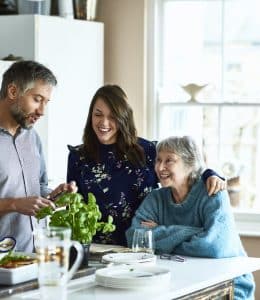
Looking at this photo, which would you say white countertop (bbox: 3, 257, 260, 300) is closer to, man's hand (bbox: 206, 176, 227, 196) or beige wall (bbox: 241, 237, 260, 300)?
man's hand (bbox: 206, 176, 227, 196)

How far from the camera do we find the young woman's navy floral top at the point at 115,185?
12.9 feet

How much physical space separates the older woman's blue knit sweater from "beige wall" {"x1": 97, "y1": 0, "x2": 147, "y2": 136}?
1988 millimetres

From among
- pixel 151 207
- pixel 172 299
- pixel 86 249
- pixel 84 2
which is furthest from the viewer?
pixel 84 2

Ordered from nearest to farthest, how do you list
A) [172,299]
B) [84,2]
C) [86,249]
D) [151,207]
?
1. [172,299]
2. [86,249]
3. [151,207]
4. [84,2]

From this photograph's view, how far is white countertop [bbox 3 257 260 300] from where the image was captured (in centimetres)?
286

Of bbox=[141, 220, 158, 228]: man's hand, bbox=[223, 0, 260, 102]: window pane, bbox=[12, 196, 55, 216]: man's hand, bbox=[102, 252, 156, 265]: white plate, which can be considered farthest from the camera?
bbox=[223, 0, 260, 102]: window pane

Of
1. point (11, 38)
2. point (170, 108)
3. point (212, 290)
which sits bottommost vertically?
point (212, 290)

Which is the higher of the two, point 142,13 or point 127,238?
point 142,13

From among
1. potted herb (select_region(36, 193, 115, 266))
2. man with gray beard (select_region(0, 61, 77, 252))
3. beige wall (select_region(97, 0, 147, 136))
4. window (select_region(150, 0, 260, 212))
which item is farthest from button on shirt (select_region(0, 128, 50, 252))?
window (select_region(150, 0, 260, 212))

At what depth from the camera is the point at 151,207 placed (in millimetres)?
3807

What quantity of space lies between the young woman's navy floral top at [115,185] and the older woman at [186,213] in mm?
128

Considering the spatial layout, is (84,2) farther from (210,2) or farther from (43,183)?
(43,183)

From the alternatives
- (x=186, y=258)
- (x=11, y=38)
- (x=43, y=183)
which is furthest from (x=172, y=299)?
(x=11, y=38)

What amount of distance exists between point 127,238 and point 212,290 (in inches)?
25.1
